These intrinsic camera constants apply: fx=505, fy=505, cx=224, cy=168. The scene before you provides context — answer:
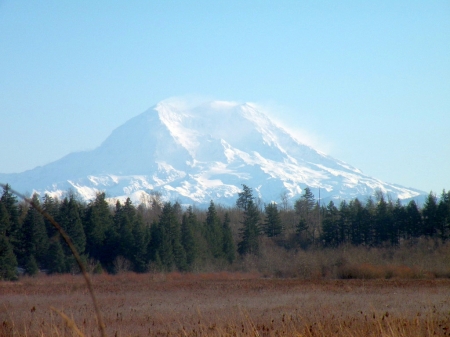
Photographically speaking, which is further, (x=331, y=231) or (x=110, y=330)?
(x=331, y=231)

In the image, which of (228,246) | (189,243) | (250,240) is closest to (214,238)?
(228,246)

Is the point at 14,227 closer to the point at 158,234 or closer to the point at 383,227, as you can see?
the point at 158,234

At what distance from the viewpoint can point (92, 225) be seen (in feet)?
176

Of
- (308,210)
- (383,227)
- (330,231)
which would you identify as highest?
(308,210)

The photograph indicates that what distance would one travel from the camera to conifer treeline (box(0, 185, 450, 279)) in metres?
47.5

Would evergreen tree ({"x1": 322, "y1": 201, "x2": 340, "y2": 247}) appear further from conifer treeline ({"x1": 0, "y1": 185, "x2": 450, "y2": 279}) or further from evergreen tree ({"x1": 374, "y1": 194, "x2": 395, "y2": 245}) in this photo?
evergreen tree ({"x1": 374, "y1": 194, "x2": 395, "y2": 245})

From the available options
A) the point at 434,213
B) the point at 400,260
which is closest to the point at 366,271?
the point at 400,260

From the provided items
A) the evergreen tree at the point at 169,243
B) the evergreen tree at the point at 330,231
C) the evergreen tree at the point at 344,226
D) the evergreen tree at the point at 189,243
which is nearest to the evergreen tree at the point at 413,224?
the evergreen tree at the point at 344,226

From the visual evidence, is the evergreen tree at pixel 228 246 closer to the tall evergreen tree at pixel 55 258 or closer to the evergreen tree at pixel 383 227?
the evergreen tree at pixel 383 227

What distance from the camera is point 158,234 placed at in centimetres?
5531

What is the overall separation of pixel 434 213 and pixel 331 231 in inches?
507

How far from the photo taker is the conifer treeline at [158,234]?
47469 mm

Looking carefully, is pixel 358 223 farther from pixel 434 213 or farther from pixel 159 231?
pixel 159 231

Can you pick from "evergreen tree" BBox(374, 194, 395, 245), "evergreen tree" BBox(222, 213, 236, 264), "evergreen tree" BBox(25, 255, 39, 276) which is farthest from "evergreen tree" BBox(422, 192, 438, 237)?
"evergreen tree" BBox(25, 255, 39, 276)
